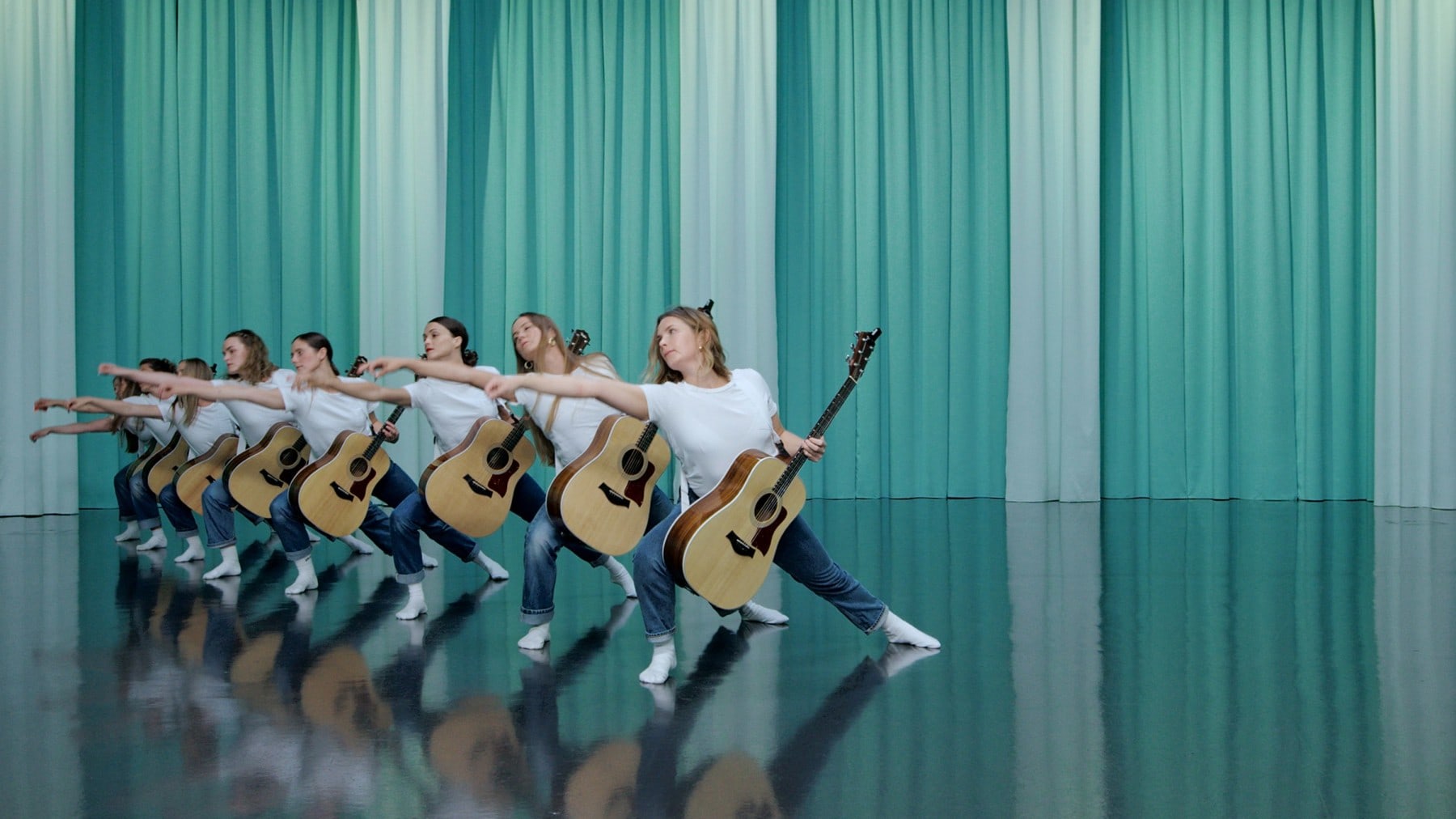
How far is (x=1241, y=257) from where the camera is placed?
8.73 metres

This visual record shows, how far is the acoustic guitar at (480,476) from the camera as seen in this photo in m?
4.35

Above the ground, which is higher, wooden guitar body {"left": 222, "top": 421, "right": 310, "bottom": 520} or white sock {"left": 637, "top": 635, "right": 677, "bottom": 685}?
wooden guitar body {"left": 222, "top": 421, "right": 310, "bottom": 520}

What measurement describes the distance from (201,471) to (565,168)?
13.2ft

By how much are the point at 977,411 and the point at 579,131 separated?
350 cm

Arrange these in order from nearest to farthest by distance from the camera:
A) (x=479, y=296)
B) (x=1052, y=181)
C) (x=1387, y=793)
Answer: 1. (x=1387, y=793)
2. (x=1052, y=181)
3. (x=479, y=296)

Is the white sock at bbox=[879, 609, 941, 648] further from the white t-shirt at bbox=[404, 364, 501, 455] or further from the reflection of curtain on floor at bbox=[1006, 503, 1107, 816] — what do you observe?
the white t-shirt at bbox=[404, 364, 501, 455]

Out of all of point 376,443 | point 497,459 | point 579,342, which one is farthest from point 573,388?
point 376,443

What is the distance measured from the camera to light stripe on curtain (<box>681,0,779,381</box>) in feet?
28.0

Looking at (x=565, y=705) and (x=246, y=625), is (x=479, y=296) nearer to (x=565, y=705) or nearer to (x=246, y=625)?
(x=246, y=625)

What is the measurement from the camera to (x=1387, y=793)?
88.1 inches

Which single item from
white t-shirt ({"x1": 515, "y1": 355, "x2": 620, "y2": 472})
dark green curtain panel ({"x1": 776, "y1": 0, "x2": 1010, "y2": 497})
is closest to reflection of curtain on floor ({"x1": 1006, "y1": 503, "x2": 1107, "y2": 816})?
white t-shirt ({"x1": 515, "y1": 355, "x2": 620, "y2": 472})

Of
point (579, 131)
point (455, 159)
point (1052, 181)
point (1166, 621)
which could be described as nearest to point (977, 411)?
point (1052, 181)

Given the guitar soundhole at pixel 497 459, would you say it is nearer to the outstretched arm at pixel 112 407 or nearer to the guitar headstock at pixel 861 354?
the guitar headstock at pixel 861 354

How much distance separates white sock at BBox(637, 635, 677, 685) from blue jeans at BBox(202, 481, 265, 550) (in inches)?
107
